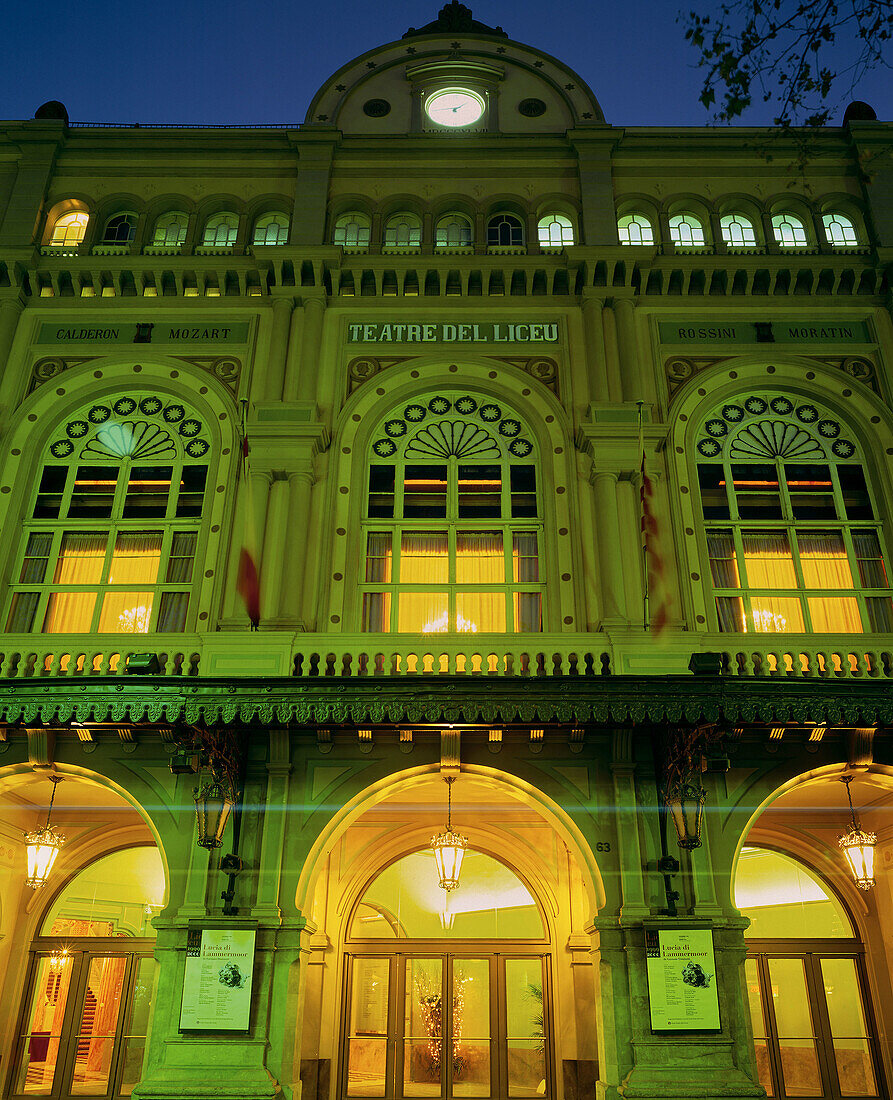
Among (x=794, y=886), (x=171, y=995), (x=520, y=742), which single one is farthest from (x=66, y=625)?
(x=794, y=886)

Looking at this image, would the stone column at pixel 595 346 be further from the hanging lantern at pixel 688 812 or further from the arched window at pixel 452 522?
the hanging lantern at pixel 688 812

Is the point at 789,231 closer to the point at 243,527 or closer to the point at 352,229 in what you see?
the point at 352,229

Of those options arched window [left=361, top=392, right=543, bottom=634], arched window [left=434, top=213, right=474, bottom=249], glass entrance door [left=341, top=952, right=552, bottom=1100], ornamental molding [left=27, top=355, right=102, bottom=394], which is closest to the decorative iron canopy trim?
arched window [left=361, top=392, right=543, bottom=634]

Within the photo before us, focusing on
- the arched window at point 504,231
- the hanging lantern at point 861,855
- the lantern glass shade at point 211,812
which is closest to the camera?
the lantern glass shade at point 211,812

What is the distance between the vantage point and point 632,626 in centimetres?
1484

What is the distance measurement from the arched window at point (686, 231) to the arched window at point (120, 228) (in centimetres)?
1101

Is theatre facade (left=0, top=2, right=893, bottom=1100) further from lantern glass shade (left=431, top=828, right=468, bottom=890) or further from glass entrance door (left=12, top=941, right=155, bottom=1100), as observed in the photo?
lantern glass shade (left=431, top=828, right=468, bottom=890)

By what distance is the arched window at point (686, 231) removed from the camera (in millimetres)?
19328

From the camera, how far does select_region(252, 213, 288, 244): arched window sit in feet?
64.0

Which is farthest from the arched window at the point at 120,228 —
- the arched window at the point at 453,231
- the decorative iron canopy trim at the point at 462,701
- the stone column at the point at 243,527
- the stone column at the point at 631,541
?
the stone column at the point at 631,541

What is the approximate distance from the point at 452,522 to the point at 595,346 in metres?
4.27

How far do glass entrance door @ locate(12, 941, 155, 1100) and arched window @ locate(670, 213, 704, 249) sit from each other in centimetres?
1664

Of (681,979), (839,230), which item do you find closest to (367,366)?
(839,230)

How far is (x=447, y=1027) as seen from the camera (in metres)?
15.4
